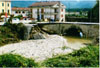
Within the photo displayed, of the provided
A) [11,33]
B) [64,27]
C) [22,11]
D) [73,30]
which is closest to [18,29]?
[11,33]

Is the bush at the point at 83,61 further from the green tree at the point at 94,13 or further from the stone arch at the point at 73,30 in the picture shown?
the green tree at the point at 94,13

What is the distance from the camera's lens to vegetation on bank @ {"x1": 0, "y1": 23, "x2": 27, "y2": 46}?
41.5 feet

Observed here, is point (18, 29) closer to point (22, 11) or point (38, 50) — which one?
point (38, 50)

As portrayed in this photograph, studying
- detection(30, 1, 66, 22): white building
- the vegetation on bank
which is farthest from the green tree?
the vegetation on bank

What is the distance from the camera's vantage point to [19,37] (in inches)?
555

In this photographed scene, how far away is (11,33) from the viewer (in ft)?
45.0

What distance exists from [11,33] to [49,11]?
8.93 meters

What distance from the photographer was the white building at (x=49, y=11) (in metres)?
21.8

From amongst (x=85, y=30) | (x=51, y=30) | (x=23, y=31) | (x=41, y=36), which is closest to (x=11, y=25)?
(x=23, y=31)

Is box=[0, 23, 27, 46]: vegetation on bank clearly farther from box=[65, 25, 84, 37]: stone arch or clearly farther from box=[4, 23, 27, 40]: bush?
box=[65, 25, 84, 37]: stone arch

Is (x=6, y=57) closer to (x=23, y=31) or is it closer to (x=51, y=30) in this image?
(x=23, y=31)

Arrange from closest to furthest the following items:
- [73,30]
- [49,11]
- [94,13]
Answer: [73,30] → [94,13] → [49,11]

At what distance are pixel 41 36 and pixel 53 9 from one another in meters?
8.17

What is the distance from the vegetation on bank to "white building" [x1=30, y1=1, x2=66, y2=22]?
7.22 metres
